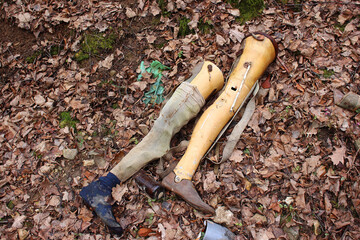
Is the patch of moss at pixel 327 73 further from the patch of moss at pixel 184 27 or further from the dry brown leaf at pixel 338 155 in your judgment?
the patch of moss at pixel 184 27

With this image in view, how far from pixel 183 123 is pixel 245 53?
1529 millimetres

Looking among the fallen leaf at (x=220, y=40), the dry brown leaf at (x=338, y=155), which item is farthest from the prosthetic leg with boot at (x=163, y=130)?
the dry brown leaf at (x=338, y=155)

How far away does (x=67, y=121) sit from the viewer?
15.7 ft

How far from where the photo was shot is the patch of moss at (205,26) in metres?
5.17

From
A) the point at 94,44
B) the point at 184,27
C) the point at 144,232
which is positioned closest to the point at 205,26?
the point at 184,27

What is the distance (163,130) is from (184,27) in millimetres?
2265

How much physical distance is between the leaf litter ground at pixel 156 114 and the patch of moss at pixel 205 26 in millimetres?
43

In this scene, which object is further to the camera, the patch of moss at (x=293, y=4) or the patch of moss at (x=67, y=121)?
the patch of moss at (x=293, y=4)

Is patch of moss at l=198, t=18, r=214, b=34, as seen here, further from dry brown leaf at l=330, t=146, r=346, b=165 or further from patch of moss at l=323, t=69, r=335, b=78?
dry brown leaf at l=330, t=146, r=346, b=165

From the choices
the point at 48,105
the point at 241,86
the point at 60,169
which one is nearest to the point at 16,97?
the point at 48,105

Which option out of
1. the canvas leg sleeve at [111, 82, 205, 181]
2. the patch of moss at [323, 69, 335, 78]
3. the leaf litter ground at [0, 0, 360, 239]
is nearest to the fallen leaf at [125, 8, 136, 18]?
the leaf litter ground at [0, 0, 360, 239]

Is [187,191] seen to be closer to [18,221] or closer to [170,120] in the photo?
[170,120]

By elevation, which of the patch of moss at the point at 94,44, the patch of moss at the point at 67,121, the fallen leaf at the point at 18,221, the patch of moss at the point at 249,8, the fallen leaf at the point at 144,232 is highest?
the patch of moss at the point at 249,8

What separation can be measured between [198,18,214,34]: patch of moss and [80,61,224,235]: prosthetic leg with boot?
46.5 inches
